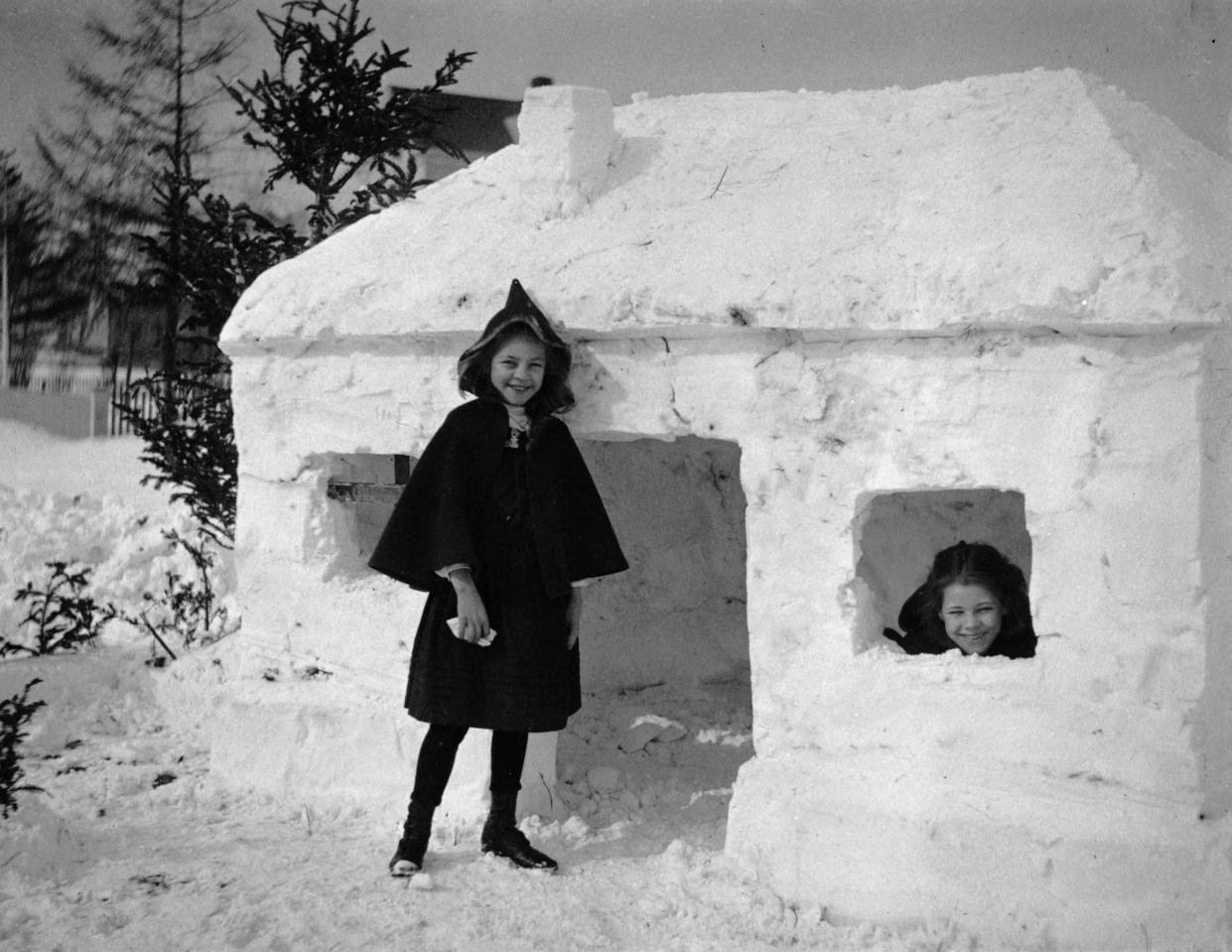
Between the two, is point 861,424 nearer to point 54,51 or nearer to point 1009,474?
point 1009,474

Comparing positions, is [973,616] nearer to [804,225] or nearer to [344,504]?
[804,225]

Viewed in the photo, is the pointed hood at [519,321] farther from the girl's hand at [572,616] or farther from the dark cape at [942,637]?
the dark cape at [942,637]

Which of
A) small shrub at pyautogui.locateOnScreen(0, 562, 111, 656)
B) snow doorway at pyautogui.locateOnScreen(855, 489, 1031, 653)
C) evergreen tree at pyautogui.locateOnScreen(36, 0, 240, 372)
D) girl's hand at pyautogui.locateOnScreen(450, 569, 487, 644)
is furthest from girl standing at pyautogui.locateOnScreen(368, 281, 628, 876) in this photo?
small shrub at pyautogui.locateOnScreen(0, 562, 111, 656)

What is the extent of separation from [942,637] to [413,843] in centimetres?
193

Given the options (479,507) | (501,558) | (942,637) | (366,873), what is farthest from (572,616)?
(942,637)

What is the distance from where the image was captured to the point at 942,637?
13.6 feet

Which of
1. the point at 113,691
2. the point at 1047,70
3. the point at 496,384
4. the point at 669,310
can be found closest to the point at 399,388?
the point at 496,384

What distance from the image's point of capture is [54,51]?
4.85 m

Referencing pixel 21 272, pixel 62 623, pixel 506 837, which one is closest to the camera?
pixel 506 837

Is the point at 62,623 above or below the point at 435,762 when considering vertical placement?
above

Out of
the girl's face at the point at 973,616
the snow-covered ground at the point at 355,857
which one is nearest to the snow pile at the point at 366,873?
the snow-covered ground at the point at 355,857

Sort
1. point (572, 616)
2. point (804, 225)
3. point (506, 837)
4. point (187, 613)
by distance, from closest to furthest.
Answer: point (804, 225)
point (572, 616)
point (506, 837)
point (187, 613)

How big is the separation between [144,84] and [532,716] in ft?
16.0

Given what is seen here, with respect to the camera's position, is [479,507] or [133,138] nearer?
[479,507]
